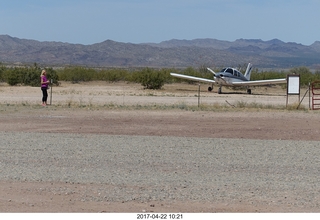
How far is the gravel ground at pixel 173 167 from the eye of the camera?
8852mm

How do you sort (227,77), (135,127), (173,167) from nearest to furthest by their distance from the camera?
(173,167)
(135,127)
(227,77)

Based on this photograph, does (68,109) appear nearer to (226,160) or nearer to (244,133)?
(244,133)

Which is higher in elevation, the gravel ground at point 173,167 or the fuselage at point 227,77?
the fuselage at point 227,77

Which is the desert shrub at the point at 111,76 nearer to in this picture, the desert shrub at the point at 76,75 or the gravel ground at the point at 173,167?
the desert shrub at the point at 76,75

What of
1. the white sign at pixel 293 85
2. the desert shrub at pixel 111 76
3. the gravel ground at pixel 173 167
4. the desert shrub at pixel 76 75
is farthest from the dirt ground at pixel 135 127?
the desert shrub at pixel 111 76

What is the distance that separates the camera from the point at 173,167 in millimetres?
11305

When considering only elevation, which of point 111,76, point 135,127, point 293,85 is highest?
point 293,85

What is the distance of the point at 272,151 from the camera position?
1379 cm

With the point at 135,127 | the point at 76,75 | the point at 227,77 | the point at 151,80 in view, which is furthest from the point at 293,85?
the point at 76,75

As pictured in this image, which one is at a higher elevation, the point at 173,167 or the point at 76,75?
the point at 76,75

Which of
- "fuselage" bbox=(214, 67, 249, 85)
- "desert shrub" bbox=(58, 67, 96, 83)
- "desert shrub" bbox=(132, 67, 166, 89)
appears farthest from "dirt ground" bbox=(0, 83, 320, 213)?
"desert shrub" bbox=(58, 67, 96, 83)

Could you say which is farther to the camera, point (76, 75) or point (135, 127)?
point (76, 75)

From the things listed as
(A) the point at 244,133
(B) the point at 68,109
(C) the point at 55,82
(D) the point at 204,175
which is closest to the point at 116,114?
(B) the point at 68,109

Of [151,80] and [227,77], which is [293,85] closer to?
[227,77]
